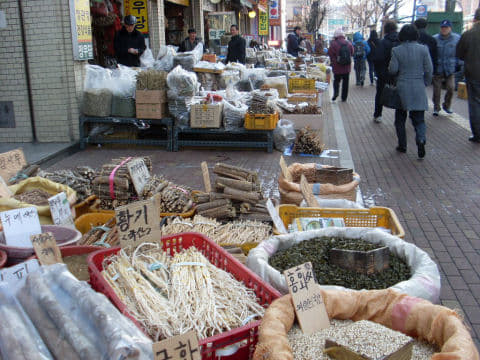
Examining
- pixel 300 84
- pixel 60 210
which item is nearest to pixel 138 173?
pixel 60 210

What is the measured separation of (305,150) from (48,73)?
16.5ft

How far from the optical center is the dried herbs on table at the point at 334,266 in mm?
3117

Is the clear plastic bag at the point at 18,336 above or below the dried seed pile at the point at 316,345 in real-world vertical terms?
above

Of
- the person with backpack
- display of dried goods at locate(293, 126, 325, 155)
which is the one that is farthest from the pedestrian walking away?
the person with backpack

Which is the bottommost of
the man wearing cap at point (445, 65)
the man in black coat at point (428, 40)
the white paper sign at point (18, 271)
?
the white paper sign at point (18, 271)

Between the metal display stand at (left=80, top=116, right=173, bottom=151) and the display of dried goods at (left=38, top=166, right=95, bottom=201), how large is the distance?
4060 mm

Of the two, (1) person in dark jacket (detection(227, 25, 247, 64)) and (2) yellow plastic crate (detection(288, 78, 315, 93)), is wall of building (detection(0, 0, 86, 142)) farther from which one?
(1) person in dark jacket (detection(227, 25, 247, 64))

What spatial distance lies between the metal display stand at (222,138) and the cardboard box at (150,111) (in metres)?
0.43

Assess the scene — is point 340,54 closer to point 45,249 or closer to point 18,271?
point 45,249

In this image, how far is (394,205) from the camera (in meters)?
6.54

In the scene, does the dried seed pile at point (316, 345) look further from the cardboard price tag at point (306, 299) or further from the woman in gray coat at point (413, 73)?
the woman in gray coat at point (413, 73)

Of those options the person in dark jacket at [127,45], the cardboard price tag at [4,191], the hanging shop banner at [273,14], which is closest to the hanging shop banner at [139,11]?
the person in dark jacket at [127,45]

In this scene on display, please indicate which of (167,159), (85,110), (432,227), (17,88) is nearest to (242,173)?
(432,227)

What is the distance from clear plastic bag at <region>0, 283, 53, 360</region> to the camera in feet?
5.98
